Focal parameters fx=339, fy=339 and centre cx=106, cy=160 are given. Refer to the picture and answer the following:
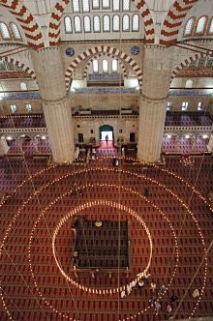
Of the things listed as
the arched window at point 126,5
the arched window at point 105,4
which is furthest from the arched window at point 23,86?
the arched window at point 126,5

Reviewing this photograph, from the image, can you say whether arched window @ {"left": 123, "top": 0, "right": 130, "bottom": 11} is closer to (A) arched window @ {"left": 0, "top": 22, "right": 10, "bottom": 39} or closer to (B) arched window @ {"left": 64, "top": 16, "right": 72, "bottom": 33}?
(B) arched window @ {"left": 64, "top": 16, "right": 72, "bottom": 33}

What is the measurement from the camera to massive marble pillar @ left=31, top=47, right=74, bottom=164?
45.3ft

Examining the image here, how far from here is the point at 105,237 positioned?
1355cm

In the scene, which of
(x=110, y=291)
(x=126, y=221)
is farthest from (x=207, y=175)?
(x=110, y=291)

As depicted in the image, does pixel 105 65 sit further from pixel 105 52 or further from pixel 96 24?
pixel 96 24

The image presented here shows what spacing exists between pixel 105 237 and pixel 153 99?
20.4 ft

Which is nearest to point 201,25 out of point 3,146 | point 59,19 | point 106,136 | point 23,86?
point 59,19

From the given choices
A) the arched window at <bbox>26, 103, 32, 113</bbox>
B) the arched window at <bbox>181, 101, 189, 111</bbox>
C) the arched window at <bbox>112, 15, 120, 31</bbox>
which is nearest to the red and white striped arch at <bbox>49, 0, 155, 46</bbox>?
the arched window at <bbox>112, 15, 120, 31</bbox>

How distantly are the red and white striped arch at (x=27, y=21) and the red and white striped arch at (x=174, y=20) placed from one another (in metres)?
4.76

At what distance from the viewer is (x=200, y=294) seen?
40.2 feet

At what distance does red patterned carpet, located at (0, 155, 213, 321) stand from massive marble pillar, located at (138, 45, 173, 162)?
1.14 metres

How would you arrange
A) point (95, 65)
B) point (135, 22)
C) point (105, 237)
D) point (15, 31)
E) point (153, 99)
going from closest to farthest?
point (105, 237) < point (135, 22) < point (153, 99) < point (15, 31) < point (95, 65)

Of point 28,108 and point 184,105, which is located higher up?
point 184,105

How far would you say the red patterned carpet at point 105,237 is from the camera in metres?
12.1
